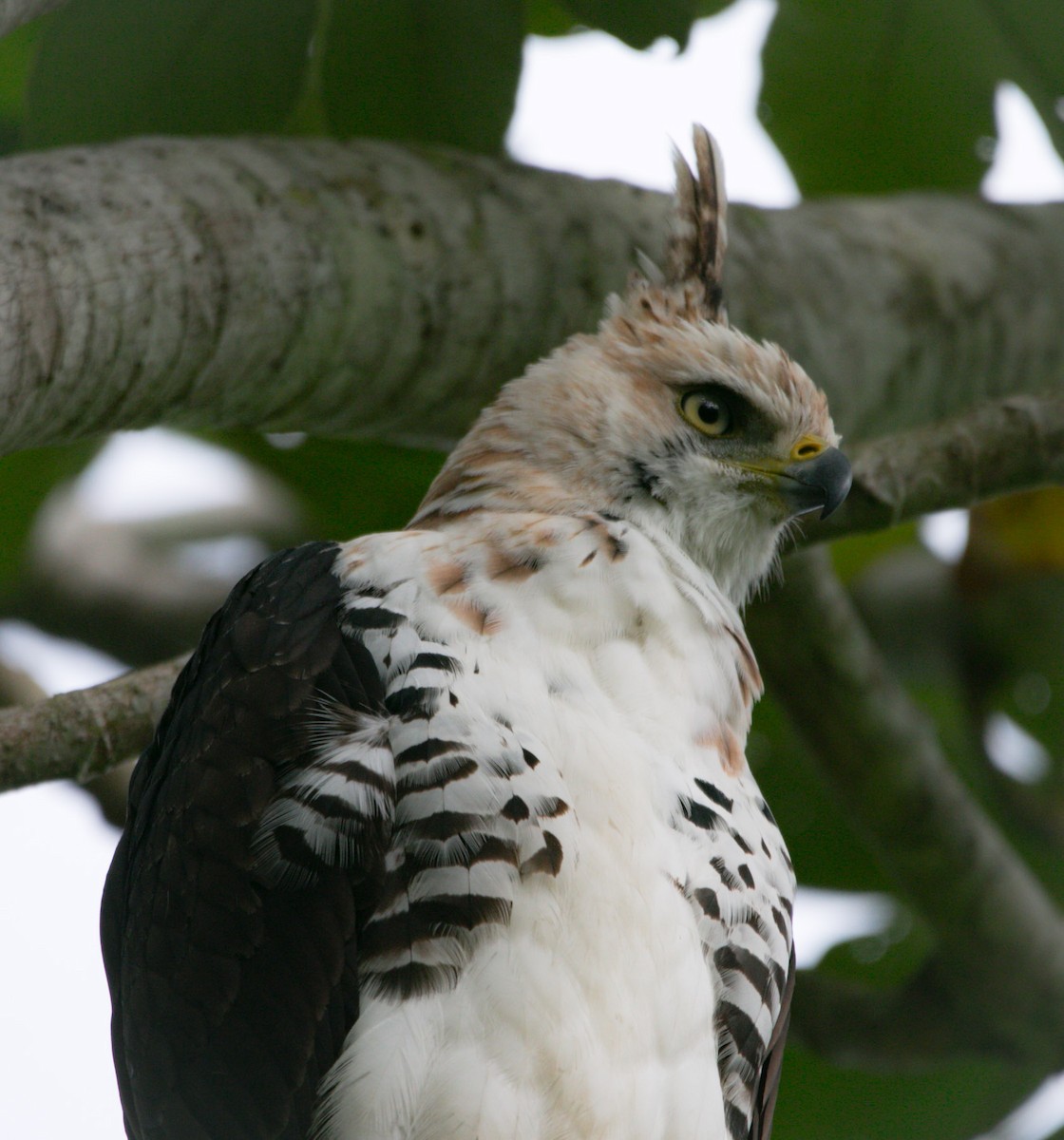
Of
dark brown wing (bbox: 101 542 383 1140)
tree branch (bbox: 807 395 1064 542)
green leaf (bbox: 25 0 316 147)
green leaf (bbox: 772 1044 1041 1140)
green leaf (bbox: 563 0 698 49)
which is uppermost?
green leaf (bbox: 563 0 698 49)

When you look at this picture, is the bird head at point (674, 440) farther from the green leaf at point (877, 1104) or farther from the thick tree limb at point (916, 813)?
the green leaf at point (877, 1104)

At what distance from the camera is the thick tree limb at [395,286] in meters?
3.37

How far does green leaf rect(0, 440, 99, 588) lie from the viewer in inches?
208

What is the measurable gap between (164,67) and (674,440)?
5.71 feet

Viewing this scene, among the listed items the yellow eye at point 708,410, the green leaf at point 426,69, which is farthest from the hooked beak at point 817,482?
the green leaf at point 426,69

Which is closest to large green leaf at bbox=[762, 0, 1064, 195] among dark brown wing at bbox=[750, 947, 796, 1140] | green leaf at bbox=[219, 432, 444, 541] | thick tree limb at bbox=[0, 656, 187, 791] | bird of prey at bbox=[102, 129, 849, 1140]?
green leaf at bbox=[219, 432, 444, 541]

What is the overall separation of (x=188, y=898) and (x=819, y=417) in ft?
6.53

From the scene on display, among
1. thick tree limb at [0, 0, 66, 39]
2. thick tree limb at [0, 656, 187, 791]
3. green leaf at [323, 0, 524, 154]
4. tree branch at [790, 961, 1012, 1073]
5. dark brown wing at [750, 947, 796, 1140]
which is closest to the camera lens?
thick tree limb at [0, 0, 66, 39]

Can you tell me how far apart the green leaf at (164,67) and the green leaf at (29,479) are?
1274 mm

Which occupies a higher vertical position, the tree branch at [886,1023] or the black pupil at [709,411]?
the black pupil at [709,411]

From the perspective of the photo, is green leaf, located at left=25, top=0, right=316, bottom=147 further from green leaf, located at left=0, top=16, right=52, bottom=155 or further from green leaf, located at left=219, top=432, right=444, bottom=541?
green leaf, located at left=219, top=432, right=444, bottom=541

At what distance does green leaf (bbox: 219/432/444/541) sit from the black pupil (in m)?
1.66

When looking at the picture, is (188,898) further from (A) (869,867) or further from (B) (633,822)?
(A) (869,867)

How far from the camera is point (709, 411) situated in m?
4.03
